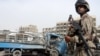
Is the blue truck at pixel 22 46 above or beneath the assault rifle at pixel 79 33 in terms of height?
beneath

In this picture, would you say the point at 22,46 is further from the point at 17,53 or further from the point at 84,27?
the point at 84,27

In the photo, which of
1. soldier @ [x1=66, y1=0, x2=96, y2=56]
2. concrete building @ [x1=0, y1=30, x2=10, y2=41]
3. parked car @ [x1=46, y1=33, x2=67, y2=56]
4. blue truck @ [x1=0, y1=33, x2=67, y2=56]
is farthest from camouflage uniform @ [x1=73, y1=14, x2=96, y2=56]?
concrete building @ [x1=0, y1=30, x2=10, y2=41]

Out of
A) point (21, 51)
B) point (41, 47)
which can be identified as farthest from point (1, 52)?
point (41, 47)

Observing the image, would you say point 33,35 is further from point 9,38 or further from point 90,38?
point 90,38

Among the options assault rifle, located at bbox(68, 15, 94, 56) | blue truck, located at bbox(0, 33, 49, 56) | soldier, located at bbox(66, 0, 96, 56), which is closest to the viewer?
assault rifle, located at bbox(68, 15, 94, 56)

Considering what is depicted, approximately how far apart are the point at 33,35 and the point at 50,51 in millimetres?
2870

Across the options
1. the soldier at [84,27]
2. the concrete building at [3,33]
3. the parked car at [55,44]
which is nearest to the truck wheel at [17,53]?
the parked car at [55,44]

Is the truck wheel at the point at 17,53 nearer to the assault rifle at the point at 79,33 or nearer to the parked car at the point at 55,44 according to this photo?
the parked car at the point at 55,44

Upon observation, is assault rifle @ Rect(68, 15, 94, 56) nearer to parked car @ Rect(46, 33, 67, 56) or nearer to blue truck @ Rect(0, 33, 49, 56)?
parked car @ Rect(46, 33, 67, 56)

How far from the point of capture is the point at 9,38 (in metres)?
20.0

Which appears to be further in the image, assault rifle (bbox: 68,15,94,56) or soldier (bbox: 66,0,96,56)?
soldier (bbox: 66,0,96,56)

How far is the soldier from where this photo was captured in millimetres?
3318

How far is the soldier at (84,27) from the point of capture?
3.32 metres

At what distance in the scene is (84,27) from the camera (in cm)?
338
